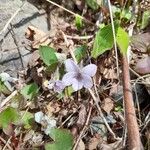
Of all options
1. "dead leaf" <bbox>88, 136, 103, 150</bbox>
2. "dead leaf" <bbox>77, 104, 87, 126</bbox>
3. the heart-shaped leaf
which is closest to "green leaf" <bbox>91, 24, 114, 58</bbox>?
the heart-shaped leaf

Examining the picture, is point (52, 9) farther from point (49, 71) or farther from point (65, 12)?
point (49, 71)

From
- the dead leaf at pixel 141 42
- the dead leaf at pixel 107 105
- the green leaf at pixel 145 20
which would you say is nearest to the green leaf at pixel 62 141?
the dead leaf at pixel 107 105

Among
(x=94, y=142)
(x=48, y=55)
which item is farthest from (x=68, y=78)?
(x=94, y=142)

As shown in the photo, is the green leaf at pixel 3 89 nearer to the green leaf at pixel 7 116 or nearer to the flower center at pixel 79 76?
the green leaf at pixel 7 116

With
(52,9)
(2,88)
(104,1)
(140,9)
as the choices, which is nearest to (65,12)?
(52,9)

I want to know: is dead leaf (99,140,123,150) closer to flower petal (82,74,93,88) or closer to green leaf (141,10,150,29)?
flower petal (82,74,93,88)

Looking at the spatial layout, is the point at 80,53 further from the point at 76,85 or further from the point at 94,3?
the point at 94,3
